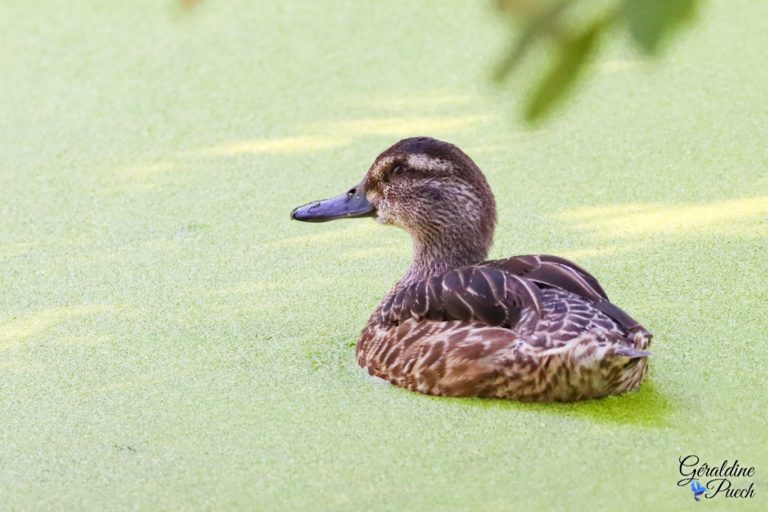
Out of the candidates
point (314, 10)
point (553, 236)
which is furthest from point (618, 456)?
point (314, 10)

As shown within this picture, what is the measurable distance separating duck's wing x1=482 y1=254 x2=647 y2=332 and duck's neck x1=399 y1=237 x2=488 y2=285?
24 centimetres

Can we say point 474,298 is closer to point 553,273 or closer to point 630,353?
point 553,273

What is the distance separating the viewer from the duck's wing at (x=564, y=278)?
3.71 metres

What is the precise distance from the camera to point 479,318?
3.69 meters

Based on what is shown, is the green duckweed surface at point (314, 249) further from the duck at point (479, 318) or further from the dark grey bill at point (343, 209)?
the dark grey bill at point (343, 209)

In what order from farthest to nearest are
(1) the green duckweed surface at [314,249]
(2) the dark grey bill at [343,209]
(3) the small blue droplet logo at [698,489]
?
(2) the dark grey bill at [343,209], (1) the green duckweed surface at [314,249], (3) the small blue droplet logo at [698,489]

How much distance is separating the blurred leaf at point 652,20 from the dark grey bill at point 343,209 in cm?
264

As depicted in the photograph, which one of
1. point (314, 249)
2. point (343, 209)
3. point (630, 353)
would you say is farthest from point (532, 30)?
point (314, 249)

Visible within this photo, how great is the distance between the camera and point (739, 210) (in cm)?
502

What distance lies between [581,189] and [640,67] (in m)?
3.54

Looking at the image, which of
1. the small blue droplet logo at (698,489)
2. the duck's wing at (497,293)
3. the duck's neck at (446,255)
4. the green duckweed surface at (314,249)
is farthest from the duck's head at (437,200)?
the small blue droplet logo at (698,489)

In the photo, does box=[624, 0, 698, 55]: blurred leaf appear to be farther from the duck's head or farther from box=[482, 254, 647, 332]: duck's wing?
the duck's head

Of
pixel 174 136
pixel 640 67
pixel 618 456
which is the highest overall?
pixel 640 67

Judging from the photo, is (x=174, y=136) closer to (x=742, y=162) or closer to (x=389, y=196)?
(x=389, y=196)
